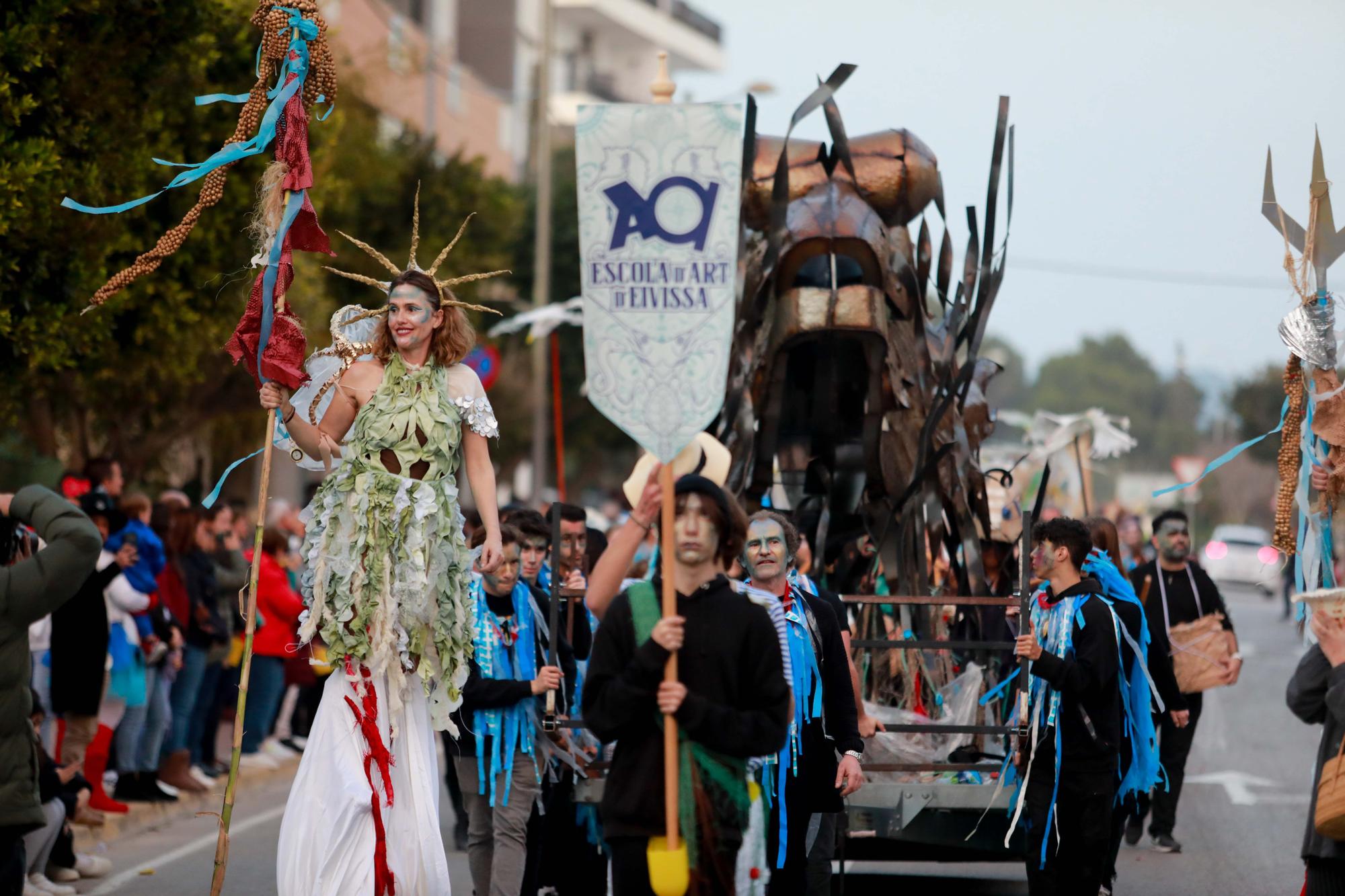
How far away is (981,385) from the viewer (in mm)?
11141

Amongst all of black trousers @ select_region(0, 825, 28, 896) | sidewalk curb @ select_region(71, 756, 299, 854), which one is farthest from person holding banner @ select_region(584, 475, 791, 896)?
sidewalk curb @ select_region(71, 756, 299, 854)

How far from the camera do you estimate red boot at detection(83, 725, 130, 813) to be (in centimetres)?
1166

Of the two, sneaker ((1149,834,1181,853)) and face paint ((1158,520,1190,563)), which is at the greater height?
face paint ((1158,520,1190,563))

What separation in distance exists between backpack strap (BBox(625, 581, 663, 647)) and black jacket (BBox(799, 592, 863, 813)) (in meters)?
1.71

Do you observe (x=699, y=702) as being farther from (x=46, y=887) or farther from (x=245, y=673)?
A: (x=46, y=887)

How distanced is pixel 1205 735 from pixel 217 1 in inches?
434

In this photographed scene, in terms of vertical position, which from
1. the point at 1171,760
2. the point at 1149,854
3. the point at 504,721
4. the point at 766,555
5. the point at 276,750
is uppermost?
the point at 766,555

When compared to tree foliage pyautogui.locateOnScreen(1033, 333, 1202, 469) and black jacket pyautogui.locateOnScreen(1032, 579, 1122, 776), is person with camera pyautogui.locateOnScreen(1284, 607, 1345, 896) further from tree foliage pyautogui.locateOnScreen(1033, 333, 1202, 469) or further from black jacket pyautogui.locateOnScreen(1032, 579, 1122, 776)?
tree foliage pyautogui.locateOnScreen(1033, 333, 1202, 469)

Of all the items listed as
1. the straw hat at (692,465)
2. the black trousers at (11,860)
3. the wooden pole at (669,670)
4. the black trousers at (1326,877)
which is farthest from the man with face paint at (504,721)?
the black trousers at (1326,877)

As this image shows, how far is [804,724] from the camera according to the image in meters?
7.14

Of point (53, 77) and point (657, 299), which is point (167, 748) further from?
point (657, 299)

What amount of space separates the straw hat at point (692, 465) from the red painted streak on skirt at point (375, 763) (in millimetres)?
1164

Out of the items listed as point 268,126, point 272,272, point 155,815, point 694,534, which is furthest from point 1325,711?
point 155,815

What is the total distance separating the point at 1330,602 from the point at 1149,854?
5.59 meters
